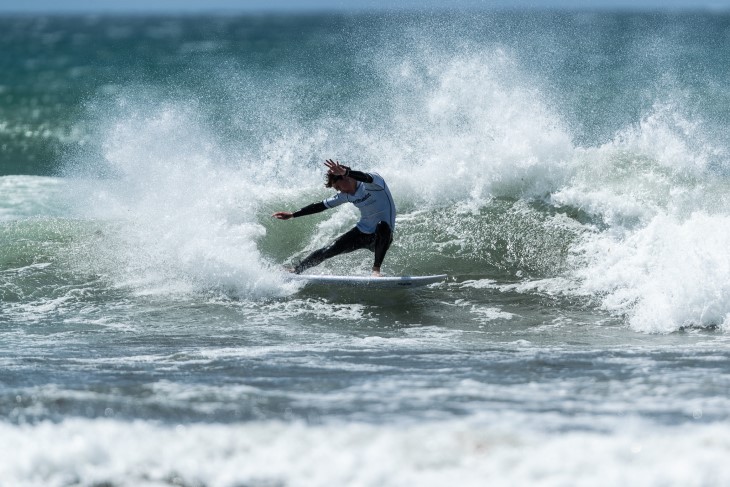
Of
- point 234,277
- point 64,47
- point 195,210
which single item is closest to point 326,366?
point 234,277

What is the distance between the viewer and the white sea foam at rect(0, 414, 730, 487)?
16.1 ft

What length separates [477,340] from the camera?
28.2 ft

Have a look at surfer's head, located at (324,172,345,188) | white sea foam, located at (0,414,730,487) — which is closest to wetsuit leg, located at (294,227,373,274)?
surfer's head, located at (324,172,345,188)

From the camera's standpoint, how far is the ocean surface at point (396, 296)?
5.27m

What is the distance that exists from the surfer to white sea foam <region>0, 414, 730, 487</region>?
488cm

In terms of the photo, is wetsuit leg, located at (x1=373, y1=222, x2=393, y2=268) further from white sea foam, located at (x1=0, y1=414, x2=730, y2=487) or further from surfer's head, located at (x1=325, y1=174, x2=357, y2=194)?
white sea foam, located at (x1=0, y1=414, x2=730, y2=487)

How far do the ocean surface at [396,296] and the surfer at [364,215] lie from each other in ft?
1.66

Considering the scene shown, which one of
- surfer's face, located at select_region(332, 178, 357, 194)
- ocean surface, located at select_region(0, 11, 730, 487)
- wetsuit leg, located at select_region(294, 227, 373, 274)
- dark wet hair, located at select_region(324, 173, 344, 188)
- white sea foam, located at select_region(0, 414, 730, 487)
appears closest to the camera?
white sea foam, located at select_region(0, 414, 730, 487)

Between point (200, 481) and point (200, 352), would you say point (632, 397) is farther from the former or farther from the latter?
point (200, 352)

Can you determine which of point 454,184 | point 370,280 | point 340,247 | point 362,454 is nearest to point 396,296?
point 370,280

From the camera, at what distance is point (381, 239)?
10477 mm

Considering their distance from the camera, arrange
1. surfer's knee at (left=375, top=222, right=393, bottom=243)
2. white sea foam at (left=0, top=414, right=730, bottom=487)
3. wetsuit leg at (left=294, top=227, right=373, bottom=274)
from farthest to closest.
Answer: wetsuit leg at (left=294, top=227, right=373, bottom=274)
surfer's knee at (left=375, top=222, right=393, bottom=243)
white sea foam at (left=0, top=414, right=730, bottom=487)

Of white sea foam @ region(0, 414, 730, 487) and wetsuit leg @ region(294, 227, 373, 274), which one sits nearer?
white sea foam @ region(0, 414, 730, 487)

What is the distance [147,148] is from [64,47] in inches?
2295
